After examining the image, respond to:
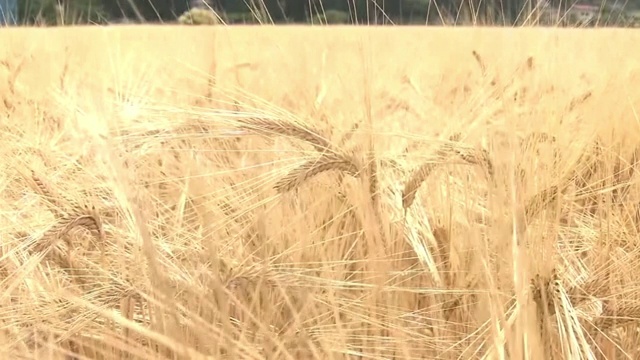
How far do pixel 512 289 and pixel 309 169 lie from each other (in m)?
0.16

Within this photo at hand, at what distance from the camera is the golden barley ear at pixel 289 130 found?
0.50 metres

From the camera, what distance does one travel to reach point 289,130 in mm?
507

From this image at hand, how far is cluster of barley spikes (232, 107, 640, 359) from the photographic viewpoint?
40cm

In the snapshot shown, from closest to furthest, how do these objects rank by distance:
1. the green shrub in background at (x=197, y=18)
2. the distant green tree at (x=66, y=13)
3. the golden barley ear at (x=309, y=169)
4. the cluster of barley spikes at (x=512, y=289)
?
the cluster of barley spikes at (x=512, y=289) → the golden barley ear at (x=309, y=169) → the green shrub in background at (x=197, y=18) → the distant green tree at (x=66, y=13)

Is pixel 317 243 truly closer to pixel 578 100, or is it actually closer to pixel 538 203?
pixel 538 203

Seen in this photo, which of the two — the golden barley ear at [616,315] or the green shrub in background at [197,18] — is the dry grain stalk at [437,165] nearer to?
the golden barley ear at [616,315]

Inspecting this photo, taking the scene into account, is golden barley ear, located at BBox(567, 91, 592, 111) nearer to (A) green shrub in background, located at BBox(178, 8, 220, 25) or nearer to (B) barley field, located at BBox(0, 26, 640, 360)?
(B) barley field, located at BBox(0, 26, 640, 360)

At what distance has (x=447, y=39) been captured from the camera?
1.69m

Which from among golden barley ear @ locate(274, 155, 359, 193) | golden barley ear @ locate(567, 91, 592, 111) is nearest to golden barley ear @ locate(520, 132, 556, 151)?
Result: golden barley ear @ locate(274, 155, 359, 193)

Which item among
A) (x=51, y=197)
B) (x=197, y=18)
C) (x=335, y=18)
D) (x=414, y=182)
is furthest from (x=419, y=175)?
(x=335, y=18)

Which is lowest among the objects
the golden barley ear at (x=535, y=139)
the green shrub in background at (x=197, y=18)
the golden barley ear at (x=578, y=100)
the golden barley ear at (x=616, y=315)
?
the golden barley ear at (x=616, y=315)

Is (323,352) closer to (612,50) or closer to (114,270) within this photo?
(114,270)

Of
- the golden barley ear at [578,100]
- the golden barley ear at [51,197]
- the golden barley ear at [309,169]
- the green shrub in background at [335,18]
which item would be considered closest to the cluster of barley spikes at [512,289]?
the golden barley ear at [309,169]

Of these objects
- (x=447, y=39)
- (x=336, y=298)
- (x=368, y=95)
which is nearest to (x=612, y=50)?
(x=447, y=39)
